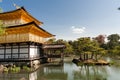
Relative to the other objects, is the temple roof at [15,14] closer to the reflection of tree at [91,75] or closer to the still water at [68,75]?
the still water at [68,75]

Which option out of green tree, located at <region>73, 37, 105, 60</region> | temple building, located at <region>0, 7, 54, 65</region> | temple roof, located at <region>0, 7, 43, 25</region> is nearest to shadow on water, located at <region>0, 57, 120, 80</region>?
temple building, located at <region>0, 7, 54, 65</region>

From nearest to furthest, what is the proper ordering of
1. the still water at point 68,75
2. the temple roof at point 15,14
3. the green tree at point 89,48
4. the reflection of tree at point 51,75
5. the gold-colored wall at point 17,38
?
the still water at point 68,75, the reflection of tree at point 51,75, the gold-colored wall at point 17,38, the temple roof at point 15,14, the green tree at point 89,48

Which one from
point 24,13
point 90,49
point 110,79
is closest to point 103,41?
point 90,49

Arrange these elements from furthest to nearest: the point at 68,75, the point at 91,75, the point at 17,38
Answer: the point at 17,38 < the point at 68,75 < the point at 91,75

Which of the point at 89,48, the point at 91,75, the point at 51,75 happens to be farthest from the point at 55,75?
the point at 89,48

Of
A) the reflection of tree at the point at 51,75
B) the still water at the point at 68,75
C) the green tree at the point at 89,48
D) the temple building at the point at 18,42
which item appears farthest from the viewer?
the green tree at the point at 89,48

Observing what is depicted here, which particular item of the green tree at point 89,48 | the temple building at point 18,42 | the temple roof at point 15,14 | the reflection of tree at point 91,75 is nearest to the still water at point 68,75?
the reflection of tree at point 91,75

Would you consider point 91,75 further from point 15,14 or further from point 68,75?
point 15,14

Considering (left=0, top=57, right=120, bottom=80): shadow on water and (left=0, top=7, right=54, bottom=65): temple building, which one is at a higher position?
(left=0, top=7, right=54, bottom=65): temple building

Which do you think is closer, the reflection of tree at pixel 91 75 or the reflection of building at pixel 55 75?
the reflection of tree at pixel 91 75

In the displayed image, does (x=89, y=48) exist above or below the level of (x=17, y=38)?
below

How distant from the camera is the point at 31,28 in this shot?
23422 millimetres

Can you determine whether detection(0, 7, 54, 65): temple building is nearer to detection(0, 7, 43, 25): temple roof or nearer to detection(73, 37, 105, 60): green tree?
detection(0, 7, 43, 25): temple roof

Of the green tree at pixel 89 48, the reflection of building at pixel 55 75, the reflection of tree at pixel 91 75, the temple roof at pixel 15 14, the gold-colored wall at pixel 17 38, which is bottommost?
the reflection of building at pixel 55 75
